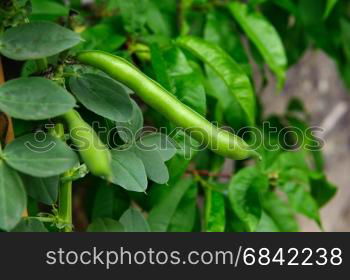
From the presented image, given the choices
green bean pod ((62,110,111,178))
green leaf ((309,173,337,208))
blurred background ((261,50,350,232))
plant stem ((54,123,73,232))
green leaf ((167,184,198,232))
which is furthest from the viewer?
blurred background ((261,50,350,232))

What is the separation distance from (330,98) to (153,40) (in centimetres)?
122

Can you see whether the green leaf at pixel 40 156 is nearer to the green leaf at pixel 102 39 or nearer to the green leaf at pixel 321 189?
the green leaf at pixel 102 39

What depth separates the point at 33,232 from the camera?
566mm

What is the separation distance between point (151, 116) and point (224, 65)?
199 mm

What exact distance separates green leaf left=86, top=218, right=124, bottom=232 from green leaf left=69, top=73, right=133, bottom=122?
15 centimetres

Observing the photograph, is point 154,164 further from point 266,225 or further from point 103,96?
point 266,225

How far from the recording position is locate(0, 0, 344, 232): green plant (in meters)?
0.51

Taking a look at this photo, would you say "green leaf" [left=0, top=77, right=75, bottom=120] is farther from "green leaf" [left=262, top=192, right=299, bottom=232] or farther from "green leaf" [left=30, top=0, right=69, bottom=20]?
"green leaf" [left=262, top=192, right=299, bottom=232]

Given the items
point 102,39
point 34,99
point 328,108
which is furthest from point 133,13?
point 328,108

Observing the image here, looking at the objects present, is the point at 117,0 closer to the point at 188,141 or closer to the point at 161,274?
the point at 188,141

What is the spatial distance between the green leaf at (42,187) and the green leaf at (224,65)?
32 centimetres

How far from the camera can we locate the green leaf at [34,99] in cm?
49

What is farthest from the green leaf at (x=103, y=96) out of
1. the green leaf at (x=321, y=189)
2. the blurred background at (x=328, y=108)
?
the blurred background at (x=328, y=108)

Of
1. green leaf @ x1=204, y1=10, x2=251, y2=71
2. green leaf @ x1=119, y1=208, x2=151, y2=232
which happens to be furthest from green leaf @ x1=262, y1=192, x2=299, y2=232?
green leaf @ x1=119, y1=208, x2=151, y2=232
